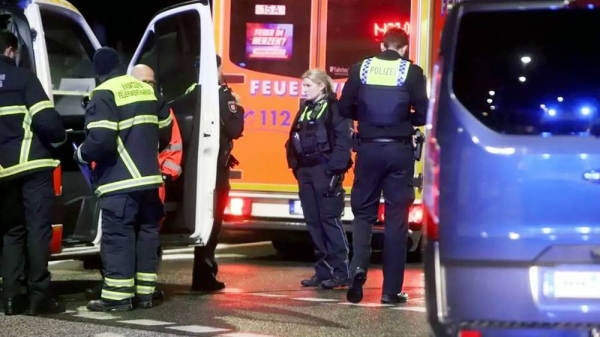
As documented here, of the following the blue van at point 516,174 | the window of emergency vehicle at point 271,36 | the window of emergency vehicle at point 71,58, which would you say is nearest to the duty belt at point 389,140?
the window of emergency vehicle at point 71,58

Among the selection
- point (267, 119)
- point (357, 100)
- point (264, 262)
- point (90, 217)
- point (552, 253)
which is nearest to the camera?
point (552, 253)

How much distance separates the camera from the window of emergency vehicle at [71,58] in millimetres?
9523

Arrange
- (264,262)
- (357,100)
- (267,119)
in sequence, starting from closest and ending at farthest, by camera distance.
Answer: (357,100) < (267,119) < (264,262)

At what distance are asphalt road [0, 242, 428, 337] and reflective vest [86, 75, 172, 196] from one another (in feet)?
2.68

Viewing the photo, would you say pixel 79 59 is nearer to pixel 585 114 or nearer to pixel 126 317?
pixel 126 317

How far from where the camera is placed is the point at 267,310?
27.3ft

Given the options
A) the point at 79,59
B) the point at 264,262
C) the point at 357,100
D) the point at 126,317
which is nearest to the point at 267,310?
the point at 126,317

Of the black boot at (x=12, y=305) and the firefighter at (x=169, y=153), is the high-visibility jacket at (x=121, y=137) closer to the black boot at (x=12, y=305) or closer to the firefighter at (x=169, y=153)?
the firefighter at (x=169, y=153)

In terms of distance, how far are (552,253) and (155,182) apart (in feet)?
12.5

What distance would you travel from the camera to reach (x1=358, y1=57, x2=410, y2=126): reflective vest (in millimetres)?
8273

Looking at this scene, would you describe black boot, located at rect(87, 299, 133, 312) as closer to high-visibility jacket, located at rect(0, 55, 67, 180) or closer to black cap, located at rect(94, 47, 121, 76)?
high-visibility jacket, located at rect(0, 55, 67, 180)

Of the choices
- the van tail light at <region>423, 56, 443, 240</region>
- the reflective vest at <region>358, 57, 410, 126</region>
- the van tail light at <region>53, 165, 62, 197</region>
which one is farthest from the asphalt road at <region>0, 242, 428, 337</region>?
the van tail light at <region>423, 56, 443, 240</region>

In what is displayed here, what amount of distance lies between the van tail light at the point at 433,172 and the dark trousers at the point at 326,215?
14.9 feet

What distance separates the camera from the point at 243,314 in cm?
812
